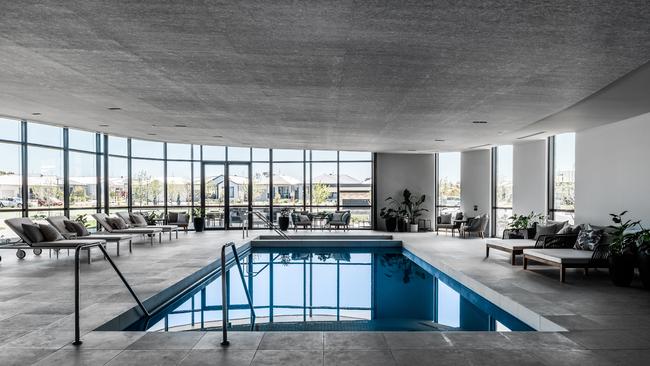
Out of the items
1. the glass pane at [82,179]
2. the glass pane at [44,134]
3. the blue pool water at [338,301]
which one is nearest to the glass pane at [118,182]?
the glass pane at [82,179]

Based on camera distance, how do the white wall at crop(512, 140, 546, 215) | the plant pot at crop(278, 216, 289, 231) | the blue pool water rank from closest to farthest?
1. the blue pool water
2. the white wall at crop(512, 140, 546, 215)
3. the plant pot at crop(278, 216, 289, 231)

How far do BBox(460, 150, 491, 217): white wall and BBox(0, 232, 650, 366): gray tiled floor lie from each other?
335 inches

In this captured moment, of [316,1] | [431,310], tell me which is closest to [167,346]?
[316,1]

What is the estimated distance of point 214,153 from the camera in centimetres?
1677

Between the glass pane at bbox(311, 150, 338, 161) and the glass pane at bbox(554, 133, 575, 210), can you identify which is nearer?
the glass pane at bbox(554, 133, 575, 210)

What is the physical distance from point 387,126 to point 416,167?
7.58 meters

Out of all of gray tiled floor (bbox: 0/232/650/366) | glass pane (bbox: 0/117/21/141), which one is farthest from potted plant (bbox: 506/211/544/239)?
glass pane (bbox: 0/117/21/141)

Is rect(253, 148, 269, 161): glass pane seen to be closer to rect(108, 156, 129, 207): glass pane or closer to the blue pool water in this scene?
rect(108, 156, 129, 207): glass pane

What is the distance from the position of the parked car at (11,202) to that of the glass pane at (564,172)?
13428 millimetres

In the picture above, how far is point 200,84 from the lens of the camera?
6.09 m

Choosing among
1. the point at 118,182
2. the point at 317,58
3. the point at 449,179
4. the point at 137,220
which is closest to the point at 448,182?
the point at 449,179

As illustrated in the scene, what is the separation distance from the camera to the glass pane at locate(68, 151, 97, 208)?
12.7m

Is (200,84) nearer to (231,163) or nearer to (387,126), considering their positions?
(387,126)

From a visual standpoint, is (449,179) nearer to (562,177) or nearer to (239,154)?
(562,177)
